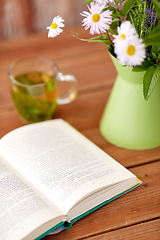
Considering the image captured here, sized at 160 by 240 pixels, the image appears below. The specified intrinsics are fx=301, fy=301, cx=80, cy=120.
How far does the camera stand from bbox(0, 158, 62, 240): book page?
22.4 inches

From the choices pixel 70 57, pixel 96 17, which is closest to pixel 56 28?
pixel 96 17

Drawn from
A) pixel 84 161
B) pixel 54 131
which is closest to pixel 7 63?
pixel 54 131

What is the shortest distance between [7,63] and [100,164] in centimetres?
68

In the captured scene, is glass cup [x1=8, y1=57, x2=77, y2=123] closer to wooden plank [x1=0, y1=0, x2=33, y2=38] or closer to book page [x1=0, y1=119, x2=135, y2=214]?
book page [x1=0, y1=119, x2=135, y2=214]

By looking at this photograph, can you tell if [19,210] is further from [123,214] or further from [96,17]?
[96,17]

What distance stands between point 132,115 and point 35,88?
0.94ft

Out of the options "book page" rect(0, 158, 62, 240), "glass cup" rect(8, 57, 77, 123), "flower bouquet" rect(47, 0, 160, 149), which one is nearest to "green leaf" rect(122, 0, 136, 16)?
"flower bouquet" rect(47, 0, 160, 149)

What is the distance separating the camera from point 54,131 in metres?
0.83

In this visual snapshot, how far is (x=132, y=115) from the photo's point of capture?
0.79 m

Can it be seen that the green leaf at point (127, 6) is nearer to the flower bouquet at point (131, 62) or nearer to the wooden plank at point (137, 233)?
the flower bouquet at point (131, 62)

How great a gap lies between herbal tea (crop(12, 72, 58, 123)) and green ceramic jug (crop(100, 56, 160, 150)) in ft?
0.60

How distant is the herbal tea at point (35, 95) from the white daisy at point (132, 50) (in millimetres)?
381

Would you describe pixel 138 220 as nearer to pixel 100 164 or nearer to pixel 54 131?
pixel 100 164

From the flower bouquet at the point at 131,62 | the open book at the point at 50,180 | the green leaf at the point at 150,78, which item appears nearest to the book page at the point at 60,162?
the open book at the point at 50,180
